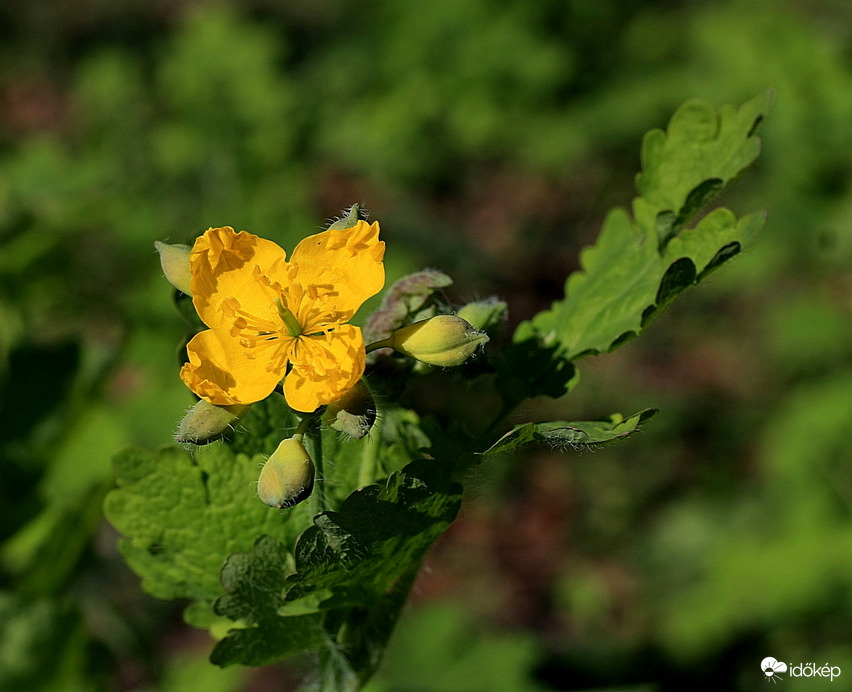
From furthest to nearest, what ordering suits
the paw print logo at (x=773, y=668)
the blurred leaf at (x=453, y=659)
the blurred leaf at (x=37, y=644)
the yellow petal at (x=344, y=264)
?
1. the paw print logo at (x=773, y=668)
2. the blurred leaf at (x=453, y=659)
3. the blurred leaf at (x=37, y=644)
4. the yellow petal at (x=344, y=264)

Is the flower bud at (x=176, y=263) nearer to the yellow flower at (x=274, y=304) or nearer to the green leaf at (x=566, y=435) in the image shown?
the yellow flower at (x=274, y=304)

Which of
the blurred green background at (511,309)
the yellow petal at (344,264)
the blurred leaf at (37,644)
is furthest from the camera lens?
the blurred green background at (511,309)

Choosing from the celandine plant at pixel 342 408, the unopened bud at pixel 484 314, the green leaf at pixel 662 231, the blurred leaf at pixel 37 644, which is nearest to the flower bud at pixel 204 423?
the celandine plant at pixel 342 408

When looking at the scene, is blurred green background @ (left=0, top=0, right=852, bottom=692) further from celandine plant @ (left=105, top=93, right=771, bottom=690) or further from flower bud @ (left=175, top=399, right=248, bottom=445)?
flower bud @ (left=175, top=399, right=248, bottom=445)

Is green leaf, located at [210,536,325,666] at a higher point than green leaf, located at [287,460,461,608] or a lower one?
lower

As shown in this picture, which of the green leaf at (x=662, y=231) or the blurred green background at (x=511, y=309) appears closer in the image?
the green leaf at (x=662, y=231)

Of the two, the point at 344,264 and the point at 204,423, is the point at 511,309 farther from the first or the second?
the point at 204,423

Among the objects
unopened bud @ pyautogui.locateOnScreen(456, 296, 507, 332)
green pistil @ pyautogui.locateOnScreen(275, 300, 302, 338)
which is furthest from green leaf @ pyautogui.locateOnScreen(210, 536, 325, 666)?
unopened bud @ pyautogui.locateOnScreen(456, 296, 507, 332)
